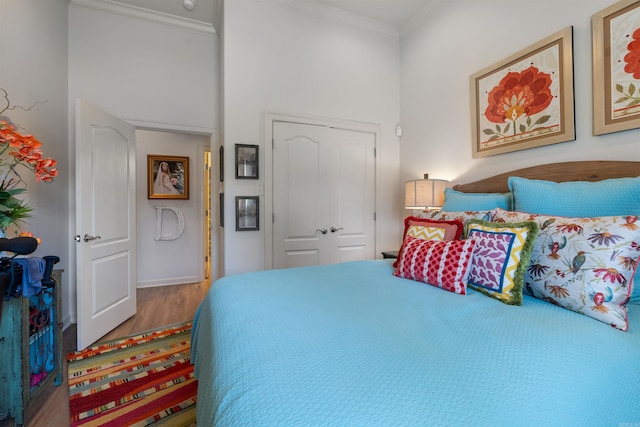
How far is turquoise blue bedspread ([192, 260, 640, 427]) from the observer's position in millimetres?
568

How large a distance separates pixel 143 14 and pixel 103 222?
218 centimetres

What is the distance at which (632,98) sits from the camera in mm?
1513

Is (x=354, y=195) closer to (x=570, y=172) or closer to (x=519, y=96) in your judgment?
(x=519, y=96)

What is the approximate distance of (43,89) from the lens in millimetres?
2258

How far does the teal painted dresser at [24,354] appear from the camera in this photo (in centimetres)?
140

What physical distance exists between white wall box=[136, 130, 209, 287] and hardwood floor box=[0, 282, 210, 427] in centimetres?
24

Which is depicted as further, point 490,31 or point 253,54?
point 253,54

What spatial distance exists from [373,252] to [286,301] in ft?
7.29

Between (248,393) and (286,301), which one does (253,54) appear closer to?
(286,301)

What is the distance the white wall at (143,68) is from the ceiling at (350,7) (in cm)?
12

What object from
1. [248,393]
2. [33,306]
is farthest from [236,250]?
[248,393]

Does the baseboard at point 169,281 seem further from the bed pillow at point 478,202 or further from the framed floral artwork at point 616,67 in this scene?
the framed floral artwork at point 616,67

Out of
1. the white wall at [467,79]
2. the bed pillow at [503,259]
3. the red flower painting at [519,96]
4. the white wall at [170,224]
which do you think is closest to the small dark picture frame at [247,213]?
the white wall at [467,79]

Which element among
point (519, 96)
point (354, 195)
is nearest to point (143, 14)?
point (354, 195)
